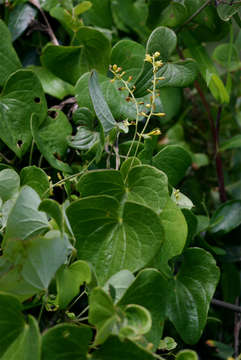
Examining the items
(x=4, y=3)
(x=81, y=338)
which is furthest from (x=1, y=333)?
(x=4, y=3)

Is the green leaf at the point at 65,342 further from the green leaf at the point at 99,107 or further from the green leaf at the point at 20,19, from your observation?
the green leaf at the point at 20,19

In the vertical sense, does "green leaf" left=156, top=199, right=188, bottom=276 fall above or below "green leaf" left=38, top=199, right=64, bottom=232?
below

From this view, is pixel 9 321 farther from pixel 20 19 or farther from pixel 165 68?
pixel 20 19

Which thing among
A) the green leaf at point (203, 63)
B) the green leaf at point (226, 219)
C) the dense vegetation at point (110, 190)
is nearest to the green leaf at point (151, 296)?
the dense vegetation at point (110, 190)

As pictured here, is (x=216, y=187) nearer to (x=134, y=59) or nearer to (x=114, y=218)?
(x=134, y=59)

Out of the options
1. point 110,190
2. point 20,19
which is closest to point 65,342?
point 110,190

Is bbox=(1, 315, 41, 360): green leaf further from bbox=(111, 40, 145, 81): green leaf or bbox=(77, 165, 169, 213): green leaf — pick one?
bbox=(111, 40, 145, 81): green leaf

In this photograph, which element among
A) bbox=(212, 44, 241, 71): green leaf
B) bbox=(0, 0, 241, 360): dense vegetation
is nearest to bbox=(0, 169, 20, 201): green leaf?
bbox=(0, 0, 241, 360): dense vegetation

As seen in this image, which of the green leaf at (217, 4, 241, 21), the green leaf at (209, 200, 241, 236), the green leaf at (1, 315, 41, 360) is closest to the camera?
the green leaf at (1, 315, 41, 360)
